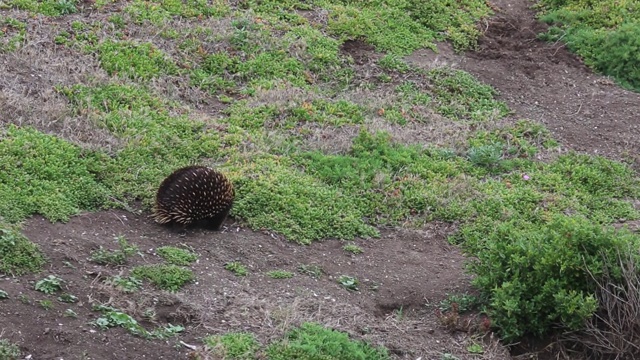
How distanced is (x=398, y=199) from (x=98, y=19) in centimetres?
462

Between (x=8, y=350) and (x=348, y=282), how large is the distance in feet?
9.54

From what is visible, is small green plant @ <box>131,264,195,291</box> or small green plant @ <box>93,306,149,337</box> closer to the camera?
small green plant @ <box>93,306,149,337</box>

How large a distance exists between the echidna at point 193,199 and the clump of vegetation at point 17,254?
1356mm

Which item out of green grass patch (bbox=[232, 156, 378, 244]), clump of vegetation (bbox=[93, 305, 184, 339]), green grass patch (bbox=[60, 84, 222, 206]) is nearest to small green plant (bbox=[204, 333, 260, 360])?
clump of vegetation (bbox=[93, 305, 184, 339])

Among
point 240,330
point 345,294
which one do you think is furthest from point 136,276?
point 345,294

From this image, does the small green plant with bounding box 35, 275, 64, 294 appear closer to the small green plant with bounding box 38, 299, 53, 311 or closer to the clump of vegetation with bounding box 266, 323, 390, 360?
the small green plant with bounding box 38, 299, 53, 311

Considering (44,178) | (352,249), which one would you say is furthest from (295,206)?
(44,178)

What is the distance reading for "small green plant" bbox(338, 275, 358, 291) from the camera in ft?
22.8

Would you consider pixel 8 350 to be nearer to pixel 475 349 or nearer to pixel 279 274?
pixel 279 274

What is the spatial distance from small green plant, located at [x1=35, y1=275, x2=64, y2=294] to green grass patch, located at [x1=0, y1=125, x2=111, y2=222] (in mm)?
1005

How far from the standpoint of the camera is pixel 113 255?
647 centimetres

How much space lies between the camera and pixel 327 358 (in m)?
5.46

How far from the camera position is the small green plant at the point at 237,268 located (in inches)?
267

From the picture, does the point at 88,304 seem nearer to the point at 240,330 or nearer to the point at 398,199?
the point at 240,330
